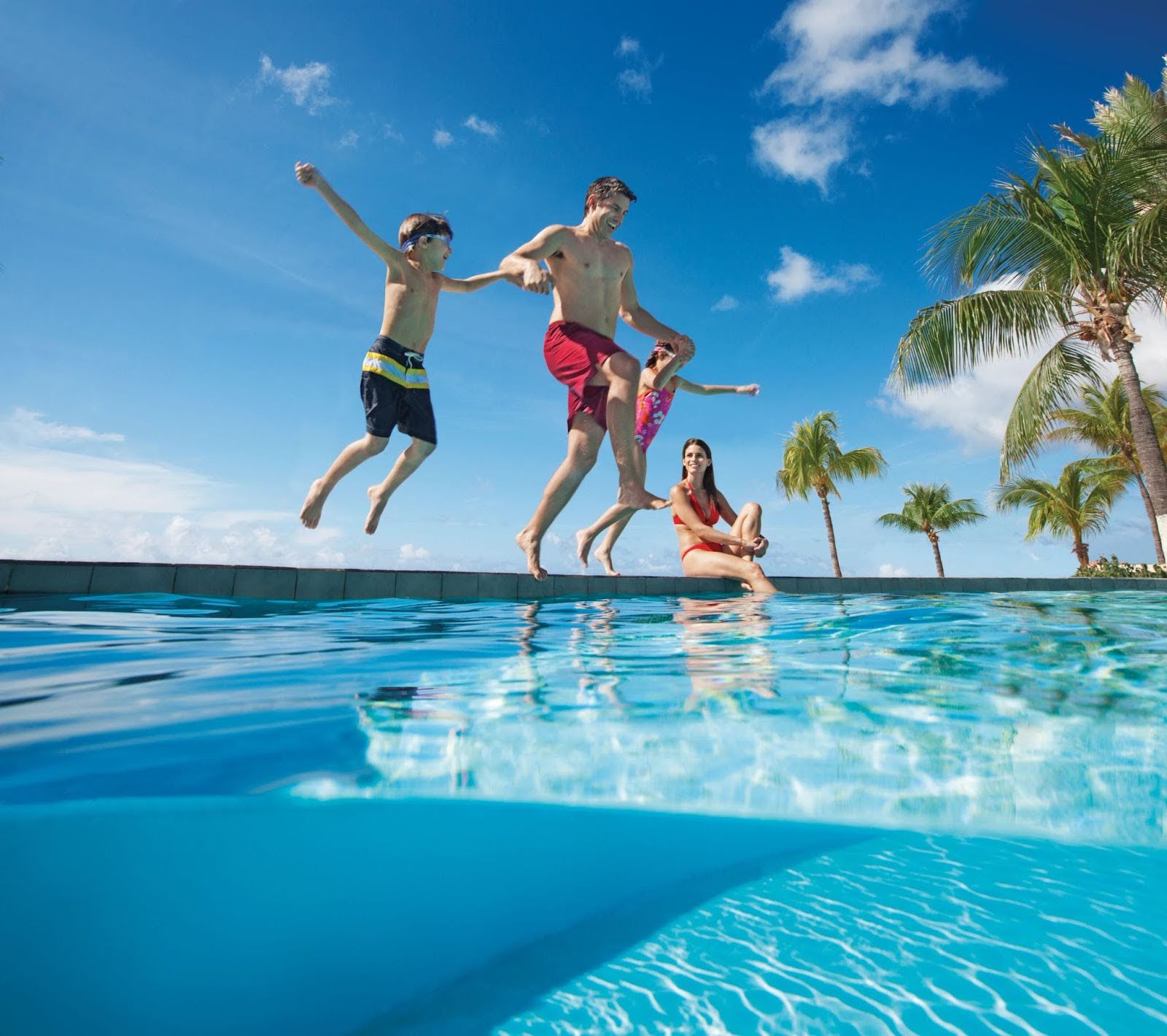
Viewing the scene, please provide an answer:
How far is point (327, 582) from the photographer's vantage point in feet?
18.4

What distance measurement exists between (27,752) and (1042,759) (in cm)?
209

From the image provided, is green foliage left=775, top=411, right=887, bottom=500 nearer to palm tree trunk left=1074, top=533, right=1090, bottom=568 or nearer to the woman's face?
palm tree trunk left=1074, top=533, right=1090, bottom=568

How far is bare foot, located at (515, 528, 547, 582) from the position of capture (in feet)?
18.7

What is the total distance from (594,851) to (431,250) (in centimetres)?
605

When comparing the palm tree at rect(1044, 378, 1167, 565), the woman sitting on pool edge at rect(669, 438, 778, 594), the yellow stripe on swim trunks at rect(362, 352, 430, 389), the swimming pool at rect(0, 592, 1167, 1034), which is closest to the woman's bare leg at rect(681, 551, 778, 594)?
the woman sitting on pool edge at rect(669, 438, 778, 594)

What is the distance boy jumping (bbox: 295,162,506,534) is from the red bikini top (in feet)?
8.56

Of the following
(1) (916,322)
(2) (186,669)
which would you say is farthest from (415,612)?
(1) (916,322)

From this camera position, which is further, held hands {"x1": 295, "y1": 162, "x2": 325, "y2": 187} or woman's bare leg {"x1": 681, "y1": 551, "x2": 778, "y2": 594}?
woman's bare leg {"x1": 681, "y1": 551, "x2": 778, "y2": 594}

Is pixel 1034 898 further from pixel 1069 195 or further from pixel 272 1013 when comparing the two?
pixel 1069 195

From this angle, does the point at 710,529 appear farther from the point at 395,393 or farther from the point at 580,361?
the point at 395,393

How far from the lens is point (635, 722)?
1701mm

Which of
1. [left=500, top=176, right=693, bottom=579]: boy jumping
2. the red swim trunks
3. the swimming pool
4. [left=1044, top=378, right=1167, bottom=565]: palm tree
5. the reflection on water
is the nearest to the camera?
the swimming pool

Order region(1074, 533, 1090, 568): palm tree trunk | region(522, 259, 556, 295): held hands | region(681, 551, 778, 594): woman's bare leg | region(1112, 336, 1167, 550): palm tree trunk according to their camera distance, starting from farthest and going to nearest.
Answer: region(1074, 533, 1090, 568): palm tree trunk, region(1112, 336, 1167, 550): palm tree trunk, region(681, 551, 778, 594): woman's bare leg, region(522, 259, 556, 295): held hands

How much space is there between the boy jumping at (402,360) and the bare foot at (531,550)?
1.20 metres
